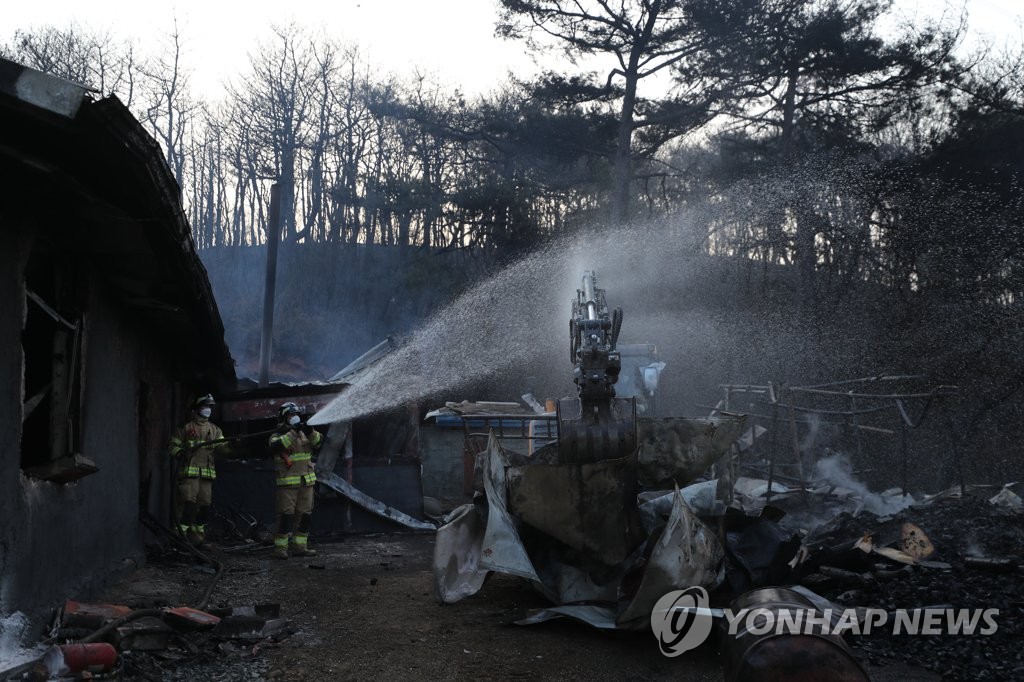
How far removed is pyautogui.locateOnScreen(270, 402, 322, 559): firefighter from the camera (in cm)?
1153

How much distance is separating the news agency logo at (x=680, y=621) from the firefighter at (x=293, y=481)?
20.3ft

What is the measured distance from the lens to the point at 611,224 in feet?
78.4

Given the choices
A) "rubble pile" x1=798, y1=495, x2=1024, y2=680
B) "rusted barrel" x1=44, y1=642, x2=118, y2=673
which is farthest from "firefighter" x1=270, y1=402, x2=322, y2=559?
"rubble pile" x1=798, y1=495, x2=1024, y2=680

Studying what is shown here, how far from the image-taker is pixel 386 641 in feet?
22.3

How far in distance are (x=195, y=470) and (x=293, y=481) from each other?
1.35 metres

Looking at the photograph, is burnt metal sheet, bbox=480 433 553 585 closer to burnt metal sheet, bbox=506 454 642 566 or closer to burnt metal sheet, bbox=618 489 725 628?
Answer: burnt metal sheet, bbox=506 454 642 566

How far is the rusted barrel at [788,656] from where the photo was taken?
3684mm

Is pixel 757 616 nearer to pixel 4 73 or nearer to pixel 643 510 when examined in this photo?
pixel 643 510

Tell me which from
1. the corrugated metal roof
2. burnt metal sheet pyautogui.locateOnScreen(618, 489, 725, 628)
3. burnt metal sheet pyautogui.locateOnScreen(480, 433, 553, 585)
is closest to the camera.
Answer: the corrugated metal roof

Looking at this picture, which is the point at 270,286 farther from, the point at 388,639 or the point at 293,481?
the point at 388,639

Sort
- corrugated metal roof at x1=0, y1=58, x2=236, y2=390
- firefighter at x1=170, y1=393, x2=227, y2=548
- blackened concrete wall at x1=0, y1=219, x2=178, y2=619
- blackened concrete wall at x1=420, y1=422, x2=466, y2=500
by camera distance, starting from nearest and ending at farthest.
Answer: corrugated metal roof at x1=0, y1=58, x2=236, y2=390 → blackened concrete wall at x1=0, y1=219, x2=178, y2=619 → firefighter at x1=170, y1=393, x2=227, y2=548 → blackened concrete wall at x1=420, y1=422, x2=466, y2=500

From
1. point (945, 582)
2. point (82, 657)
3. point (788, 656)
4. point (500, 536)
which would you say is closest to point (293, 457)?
point (500, 536)

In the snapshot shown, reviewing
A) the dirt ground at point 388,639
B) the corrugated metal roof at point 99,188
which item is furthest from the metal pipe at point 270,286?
the corrugated metal roof at point 99,188

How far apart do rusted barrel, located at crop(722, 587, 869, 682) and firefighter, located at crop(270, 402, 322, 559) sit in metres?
8.30
